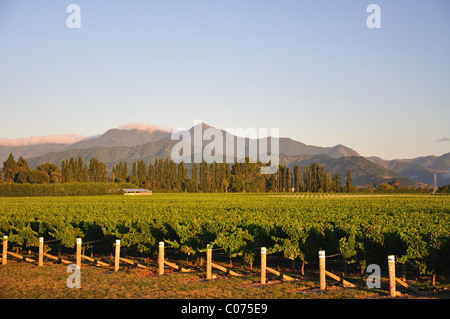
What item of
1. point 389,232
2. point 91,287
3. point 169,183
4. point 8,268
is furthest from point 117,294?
point 169,183

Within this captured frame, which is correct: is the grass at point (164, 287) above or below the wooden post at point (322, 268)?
below

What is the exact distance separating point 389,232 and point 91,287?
392 inches

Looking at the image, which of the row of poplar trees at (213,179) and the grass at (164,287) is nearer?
the grass at (164,287)

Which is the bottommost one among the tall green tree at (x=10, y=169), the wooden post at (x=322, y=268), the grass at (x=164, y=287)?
the grass at (x=164, y=287)

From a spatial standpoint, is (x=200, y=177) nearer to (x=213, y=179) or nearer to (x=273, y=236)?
(x=213, y=179)

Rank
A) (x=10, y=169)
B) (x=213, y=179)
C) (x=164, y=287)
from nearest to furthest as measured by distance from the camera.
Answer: (x=164, y=287), (x=10, y=169), (x=213, y=179)

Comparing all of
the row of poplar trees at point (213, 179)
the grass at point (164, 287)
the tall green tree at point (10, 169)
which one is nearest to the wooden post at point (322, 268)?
the grass at point (164, 287)

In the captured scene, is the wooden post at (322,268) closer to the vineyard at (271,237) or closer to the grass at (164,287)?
the grass at (164,287)

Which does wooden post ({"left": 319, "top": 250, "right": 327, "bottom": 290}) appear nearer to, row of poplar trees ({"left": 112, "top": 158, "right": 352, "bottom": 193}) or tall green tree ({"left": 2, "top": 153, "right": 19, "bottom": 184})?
row of poplar trees ({"left": 112, "top": 158, "right": 352, "bottom": 193})

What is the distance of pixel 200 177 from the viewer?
14212 centimetres

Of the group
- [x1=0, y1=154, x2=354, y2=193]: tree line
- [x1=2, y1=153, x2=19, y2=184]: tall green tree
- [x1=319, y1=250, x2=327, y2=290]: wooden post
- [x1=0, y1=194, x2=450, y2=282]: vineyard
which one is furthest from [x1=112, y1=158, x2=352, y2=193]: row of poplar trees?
[x1=319, y1=250, x2=327, y2=290]: wooden post

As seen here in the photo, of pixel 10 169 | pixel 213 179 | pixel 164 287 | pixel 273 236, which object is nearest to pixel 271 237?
pixel 273 236

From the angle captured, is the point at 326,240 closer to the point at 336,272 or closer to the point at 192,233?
A: the point at 336,272

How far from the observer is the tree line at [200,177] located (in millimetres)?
130250
